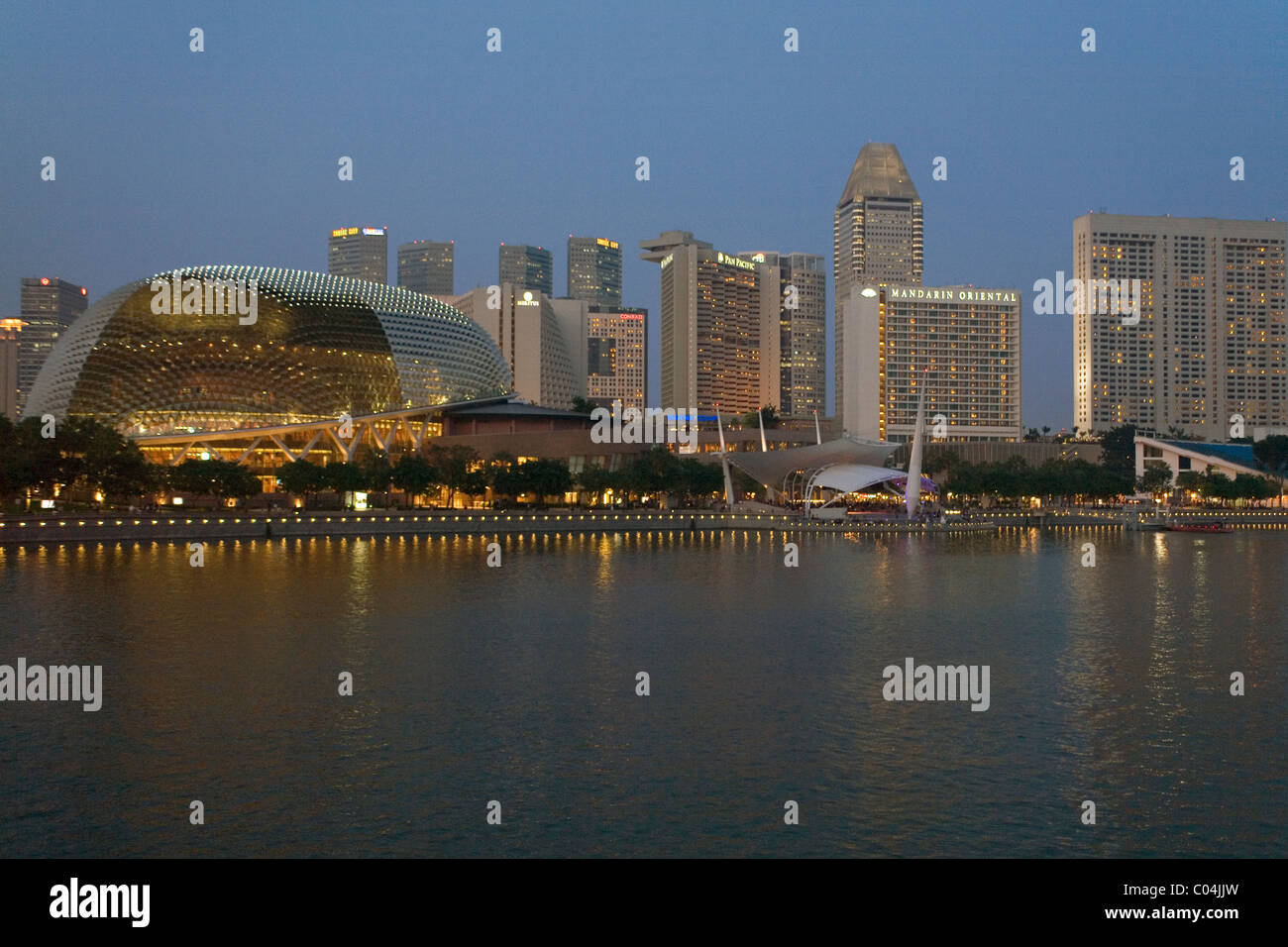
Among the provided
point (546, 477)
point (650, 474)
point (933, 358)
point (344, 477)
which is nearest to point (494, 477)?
point (546, 477)

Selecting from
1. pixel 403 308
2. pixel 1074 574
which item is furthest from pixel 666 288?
pixel 1074 574

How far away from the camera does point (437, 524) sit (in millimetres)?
56812

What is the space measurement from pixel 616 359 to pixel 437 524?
142 m

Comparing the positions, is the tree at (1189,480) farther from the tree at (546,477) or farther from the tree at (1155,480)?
the tree at (546,477)

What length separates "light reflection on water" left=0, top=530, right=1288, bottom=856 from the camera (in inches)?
430

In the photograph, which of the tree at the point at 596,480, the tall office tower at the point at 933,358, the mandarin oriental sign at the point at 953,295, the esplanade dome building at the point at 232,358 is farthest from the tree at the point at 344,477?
the mandarin oriental sign at the point at 953,295

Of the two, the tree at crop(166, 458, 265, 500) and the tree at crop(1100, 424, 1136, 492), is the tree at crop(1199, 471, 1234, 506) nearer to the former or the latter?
the tree at crop(1100, 424, 1136, 492)

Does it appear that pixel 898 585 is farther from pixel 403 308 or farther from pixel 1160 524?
pixel 403 308

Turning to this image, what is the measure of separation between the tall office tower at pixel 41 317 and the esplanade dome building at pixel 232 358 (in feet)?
376

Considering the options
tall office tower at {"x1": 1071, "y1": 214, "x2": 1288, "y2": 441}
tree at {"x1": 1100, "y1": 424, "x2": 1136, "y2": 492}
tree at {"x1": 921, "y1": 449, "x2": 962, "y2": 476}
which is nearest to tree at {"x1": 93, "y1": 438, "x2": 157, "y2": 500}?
tree at {"x1": 921, "y1": 449, "x2": 962, "y2": 476}

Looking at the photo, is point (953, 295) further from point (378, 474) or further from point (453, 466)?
point (378, 474)

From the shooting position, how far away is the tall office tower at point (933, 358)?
139750mm
